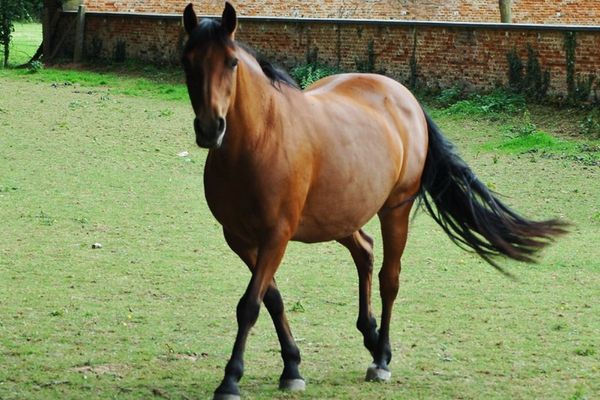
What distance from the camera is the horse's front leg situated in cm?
574

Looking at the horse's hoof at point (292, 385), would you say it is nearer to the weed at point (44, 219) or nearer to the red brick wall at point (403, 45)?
the weed at point (44, 219)

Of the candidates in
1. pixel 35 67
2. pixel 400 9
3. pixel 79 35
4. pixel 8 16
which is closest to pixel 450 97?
pixel 35 67

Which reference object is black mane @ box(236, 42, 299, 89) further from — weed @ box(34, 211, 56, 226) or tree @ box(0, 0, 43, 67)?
tree @ box(0, 0, 43, 67)

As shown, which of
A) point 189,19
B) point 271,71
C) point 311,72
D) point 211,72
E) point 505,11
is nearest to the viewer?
point 211,72

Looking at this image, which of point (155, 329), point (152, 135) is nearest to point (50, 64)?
point (152, 135)

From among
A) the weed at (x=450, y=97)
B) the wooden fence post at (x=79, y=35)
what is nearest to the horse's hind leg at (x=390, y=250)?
the weed at (x=450, y=97)

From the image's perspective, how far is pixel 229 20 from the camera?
5.47m

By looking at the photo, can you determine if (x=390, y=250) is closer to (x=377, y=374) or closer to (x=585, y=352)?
(x=377, y=374)

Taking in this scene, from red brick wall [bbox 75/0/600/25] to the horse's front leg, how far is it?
24.1 metres

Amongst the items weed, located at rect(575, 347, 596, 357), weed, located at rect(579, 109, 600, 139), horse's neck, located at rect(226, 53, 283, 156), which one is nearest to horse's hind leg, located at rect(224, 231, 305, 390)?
horse's neck, located at rect(226, 53, 283, 156)

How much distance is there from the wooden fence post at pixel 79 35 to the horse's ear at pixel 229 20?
73.9 feet

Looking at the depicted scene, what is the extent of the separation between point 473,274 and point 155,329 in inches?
122

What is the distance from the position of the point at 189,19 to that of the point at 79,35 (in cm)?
2262

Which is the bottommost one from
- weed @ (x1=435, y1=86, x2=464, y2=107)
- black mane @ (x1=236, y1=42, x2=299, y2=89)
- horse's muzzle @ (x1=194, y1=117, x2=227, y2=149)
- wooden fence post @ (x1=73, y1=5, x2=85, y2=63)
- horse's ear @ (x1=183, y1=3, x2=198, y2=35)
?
wooden fence post @ (x1=73, y1=5, x2=85, y2=63)
